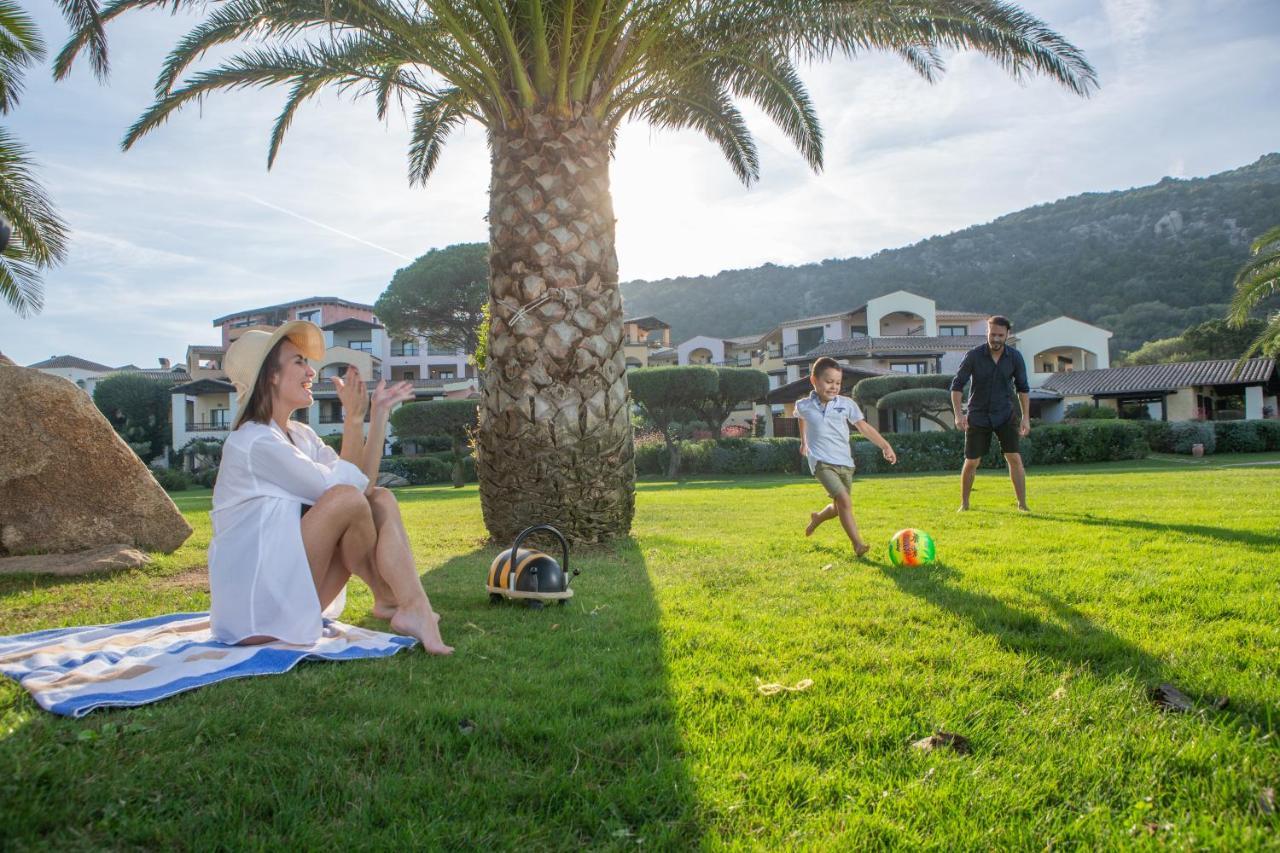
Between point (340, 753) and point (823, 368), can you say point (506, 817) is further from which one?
point (823, 368)

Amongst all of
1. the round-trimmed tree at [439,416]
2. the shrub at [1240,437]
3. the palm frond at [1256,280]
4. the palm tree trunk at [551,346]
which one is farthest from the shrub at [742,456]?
the palm tree trunk at [551,346]

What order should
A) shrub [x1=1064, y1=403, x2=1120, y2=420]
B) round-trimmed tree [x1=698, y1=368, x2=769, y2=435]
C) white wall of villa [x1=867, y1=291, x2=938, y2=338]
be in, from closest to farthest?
round-trimmed tree [x1=698, y1=368, x2=769, y2=435]
shrub [x1=1064, y1=403, x2=1120, y2=420]
white wall of villa [x1=867, y1=291, x2=938, y2=338]

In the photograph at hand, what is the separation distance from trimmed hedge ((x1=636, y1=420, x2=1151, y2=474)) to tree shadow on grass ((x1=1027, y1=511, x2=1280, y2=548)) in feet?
45.6

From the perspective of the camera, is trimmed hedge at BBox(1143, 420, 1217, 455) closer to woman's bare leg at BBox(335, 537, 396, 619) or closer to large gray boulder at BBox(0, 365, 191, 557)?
woman's bare leg at BBox(335, 537, 396, 619)

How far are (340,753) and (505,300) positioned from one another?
5.24m

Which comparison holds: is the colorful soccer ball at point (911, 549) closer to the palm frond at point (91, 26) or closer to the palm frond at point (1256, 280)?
the palm frond at point (91, 26)

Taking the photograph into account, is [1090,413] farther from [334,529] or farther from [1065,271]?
[334,529]

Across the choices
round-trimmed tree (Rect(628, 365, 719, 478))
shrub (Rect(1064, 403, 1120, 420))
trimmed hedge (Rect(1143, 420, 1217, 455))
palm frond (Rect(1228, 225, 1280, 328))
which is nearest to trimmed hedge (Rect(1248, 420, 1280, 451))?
trimmed hedge (Rect(1143, 420, 1217, 455))

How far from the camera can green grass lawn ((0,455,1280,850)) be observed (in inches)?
79.7

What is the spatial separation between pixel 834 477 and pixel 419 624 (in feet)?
12.5

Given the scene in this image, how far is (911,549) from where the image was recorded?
226 inches

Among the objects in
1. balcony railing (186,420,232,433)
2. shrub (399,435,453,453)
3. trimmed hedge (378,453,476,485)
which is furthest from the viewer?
balcony railing (186,420,232,433)

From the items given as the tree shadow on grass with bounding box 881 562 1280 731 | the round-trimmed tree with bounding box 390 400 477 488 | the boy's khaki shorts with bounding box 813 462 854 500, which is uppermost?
the round-trimmed tree with bounding box 390 400 477 488

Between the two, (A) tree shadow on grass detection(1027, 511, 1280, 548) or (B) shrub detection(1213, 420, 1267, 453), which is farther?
(B) shrub detection(1213, 420, 1267, 453)
